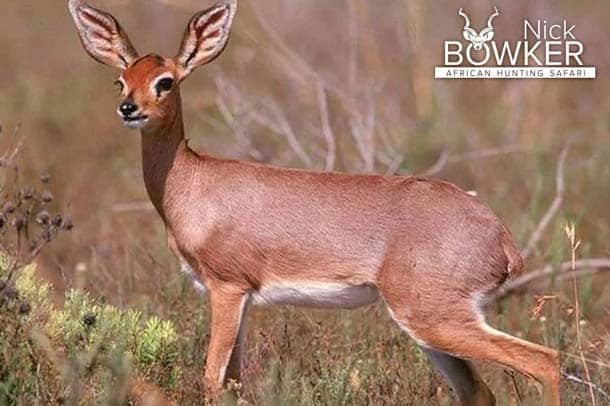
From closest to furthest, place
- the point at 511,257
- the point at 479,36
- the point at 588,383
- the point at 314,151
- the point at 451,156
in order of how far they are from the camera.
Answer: the point at 588,383
the point at 511,257
the point at 314,151
the point at 451,156
the point at 479,36

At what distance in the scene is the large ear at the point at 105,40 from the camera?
7.19 meters

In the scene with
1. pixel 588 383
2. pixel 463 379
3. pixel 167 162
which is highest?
pixel 167 162

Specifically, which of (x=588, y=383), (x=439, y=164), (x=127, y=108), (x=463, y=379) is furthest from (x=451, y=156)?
(x=588, y=383)

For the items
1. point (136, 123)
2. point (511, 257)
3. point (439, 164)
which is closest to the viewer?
point (511, 257)

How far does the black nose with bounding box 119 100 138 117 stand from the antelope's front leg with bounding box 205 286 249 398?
2.87ft

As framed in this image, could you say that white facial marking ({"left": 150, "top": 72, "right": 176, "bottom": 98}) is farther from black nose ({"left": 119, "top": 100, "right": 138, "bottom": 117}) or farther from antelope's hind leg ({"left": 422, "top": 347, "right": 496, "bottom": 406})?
antelope's hind leg ({"left": 422, "top": 347, "right": 496, "bottom": 406})

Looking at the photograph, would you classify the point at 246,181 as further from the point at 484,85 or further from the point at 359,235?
the point at 484,85

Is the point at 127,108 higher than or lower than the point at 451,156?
higher

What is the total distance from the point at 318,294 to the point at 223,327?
17.8 inches

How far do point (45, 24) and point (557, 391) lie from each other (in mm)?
12656

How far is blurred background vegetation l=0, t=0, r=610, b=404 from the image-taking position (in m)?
6.79

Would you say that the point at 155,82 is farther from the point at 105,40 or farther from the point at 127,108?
the point at 105,40

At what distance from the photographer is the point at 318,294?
6.68 m

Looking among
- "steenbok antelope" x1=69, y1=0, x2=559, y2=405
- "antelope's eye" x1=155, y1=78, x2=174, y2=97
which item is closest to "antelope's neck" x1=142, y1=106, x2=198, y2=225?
"steenbok antelope" x1=69, y1=0, x2=559, y2=405
